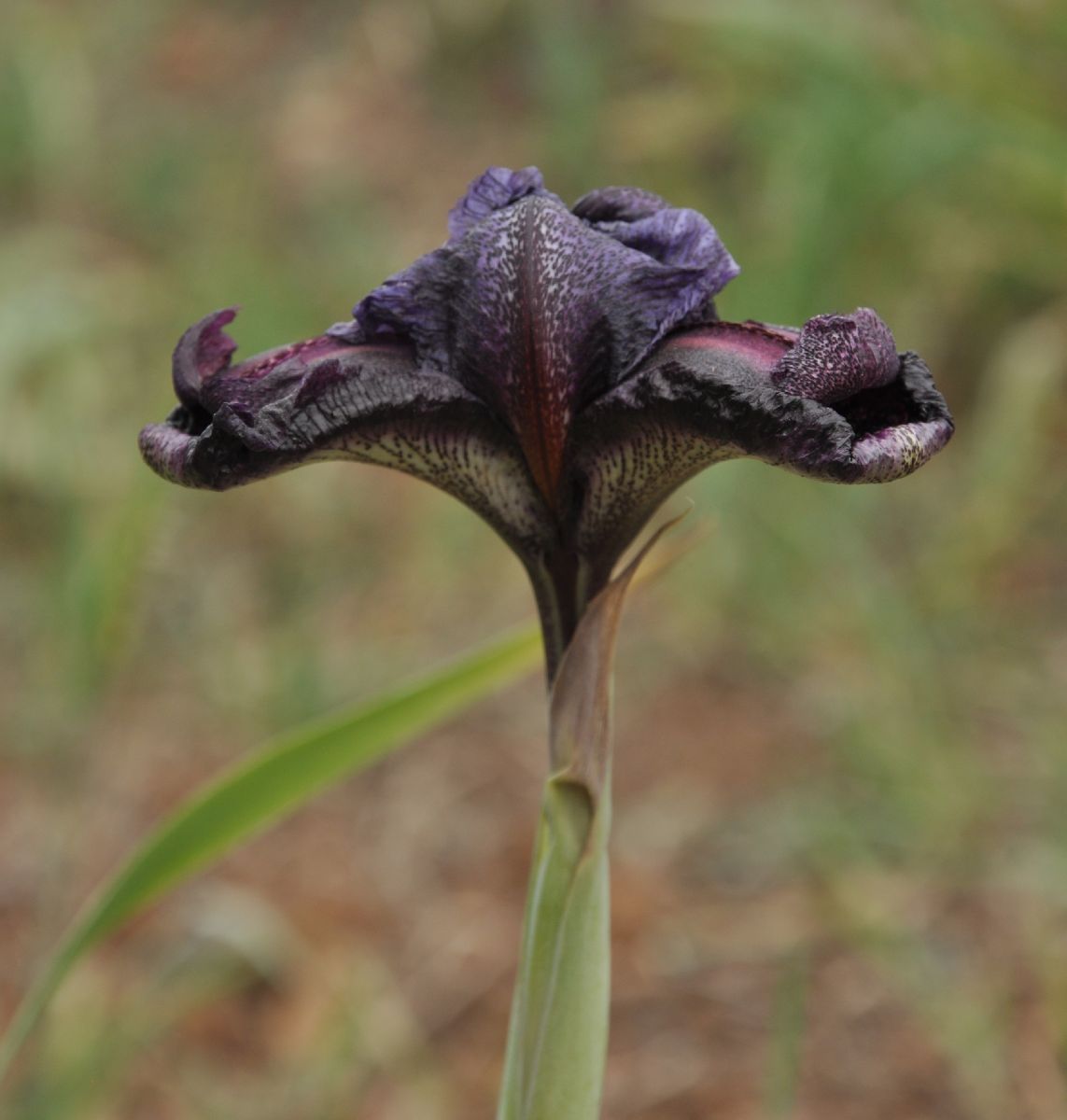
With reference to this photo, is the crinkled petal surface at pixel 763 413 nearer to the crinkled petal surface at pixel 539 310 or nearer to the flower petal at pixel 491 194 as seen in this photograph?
the crinkled petal surface at pixel 539 310

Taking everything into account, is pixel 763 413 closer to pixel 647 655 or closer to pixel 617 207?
pixel 617 207

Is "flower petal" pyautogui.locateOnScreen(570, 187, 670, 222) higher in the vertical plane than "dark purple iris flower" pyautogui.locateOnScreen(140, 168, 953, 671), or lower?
higher

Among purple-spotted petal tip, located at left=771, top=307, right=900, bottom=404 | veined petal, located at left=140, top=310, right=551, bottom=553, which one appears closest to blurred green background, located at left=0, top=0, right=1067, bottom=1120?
veined petal, located at left=140, top=310, right=551, bottom=553

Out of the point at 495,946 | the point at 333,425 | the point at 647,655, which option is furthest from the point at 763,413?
the point at 647,655

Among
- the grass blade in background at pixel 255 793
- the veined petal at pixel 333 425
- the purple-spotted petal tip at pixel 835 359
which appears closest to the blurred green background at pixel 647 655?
the grass blade in background at pixel 255 793

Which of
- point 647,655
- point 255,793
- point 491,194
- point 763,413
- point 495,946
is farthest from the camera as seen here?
point 647,655

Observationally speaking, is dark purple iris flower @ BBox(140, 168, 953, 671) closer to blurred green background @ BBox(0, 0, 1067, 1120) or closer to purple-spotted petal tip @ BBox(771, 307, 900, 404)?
purple-spotted petal tip @ BBox(771, 307, 900, 404)
